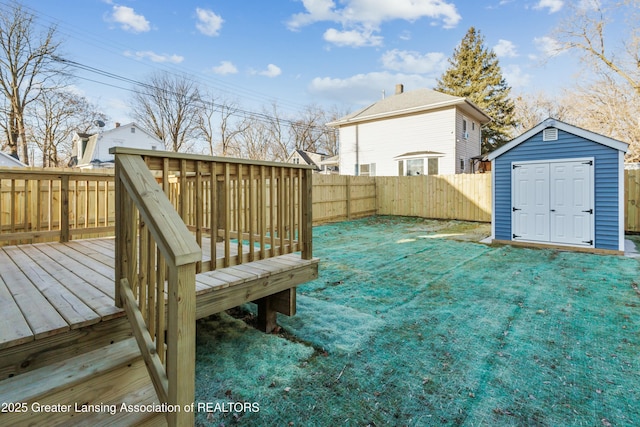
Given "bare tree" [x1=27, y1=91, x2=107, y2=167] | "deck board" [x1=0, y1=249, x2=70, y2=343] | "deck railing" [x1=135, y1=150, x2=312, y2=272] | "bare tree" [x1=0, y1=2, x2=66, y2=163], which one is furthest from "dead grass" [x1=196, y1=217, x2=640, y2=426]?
"bare tree" [x1=27, y1=91, x2=107, y2=167]

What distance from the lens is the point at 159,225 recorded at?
131 centimetres

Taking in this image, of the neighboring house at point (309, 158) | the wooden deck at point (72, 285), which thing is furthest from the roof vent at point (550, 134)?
the neighboring house at point (309, 158)

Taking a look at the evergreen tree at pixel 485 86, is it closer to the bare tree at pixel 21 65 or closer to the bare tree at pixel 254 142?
the bare tree at pixel 254 142

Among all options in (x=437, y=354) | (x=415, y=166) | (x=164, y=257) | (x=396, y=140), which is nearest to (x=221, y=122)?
(x=396, y=140)

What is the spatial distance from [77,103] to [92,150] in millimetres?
2954

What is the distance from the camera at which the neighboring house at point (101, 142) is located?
20875 mm

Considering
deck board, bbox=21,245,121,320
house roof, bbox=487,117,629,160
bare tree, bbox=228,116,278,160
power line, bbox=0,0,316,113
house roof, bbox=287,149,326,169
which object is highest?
power line, bbox=0,0,316,113

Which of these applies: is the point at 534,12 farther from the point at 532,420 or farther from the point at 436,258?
the point at 532,420

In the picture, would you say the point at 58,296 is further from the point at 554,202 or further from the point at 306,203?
the point at 554,202

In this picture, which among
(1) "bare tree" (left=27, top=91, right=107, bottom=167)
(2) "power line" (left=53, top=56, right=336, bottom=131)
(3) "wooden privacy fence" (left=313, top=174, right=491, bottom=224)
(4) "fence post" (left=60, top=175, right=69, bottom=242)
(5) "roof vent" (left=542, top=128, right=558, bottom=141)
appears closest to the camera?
(4) "fence post" (left=60, top=175, right=69, bottom=242)

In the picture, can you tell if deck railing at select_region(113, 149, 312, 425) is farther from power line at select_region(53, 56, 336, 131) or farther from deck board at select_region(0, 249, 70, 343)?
power line at select_region(53, 56, 336, 131)

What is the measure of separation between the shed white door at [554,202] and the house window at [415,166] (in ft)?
26.2

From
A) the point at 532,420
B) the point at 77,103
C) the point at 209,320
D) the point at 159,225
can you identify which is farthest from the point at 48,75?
the point at 532,420

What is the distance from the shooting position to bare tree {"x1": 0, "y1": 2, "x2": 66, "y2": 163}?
15.1 meters
